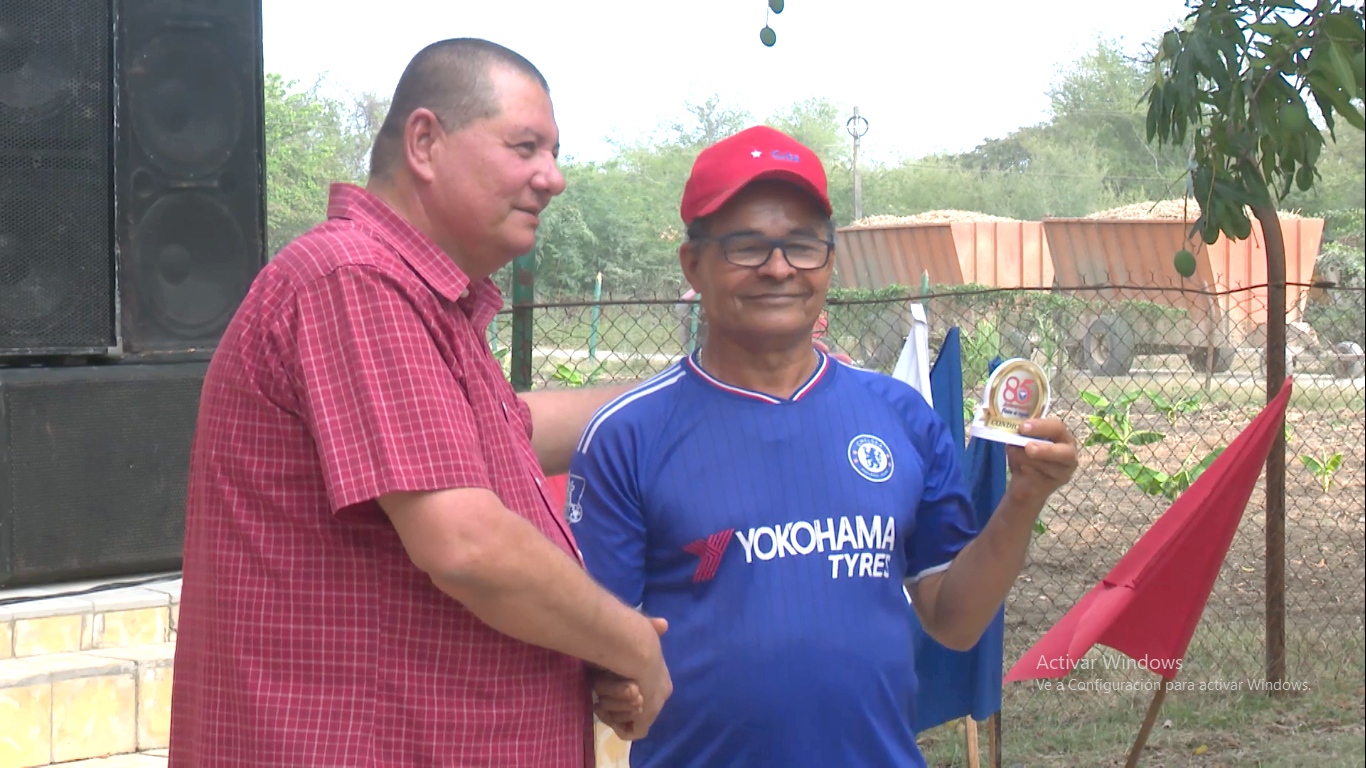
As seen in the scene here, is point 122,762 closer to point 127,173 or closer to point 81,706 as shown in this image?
point 81,706

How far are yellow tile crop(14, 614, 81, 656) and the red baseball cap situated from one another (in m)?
3.04

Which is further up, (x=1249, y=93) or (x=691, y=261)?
(x=1249, y=93)

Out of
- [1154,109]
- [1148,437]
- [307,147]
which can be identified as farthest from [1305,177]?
[307,147]

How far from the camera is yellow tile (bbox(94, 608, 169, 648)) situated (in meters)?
4.32

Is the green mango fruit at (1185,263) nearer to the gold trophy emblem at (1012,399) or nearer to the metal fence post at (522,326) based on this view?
the metal fence post at (522,326)

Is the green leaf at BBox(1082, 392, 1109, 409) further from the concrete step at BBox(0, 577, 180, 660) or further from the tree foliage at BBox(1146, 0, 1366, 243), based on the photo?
the concrete step at BBox(0, 577, 180, 660)

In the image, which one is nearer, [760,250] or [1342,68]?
[1342,68]

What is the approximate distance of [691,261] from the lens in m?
2.17

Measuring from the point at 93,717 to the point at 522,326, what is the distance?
1.71 m

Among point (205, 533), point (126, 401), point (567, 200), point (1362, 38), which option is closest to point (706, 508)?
point (205, 533)

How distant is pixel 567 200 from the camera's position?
3578 centimetres

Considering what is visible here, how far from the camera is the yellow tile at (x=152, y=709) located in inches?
162

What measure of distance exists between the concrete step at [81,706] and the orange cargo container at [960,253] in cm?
1663

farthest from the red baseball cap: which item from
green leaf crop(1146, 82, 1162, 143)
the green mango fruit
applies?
the green mango fruit
